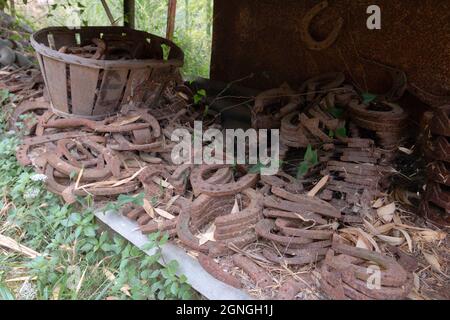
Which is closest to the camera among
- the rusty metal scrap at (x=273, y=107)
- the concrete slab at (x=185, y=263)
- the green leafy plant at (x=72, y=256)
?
the concrete slab at (x=185, y=263)

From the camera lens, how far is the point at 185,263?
2.22 metres

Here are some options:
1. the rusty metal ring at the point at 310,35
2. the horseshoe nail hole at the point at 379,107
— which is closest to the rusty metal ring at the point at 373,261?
the horseshoe nail hole at the point at 379,107

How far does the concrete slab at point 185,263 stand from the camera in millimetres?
2025

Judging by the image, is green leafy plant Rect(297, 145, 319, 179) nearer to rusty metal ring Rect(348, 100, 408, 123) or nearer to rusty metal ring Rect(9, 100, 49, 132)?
rusty metal ring Rect(348, 100, 408, 123)

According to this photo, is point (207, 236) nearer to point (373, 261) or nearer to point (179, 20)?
point (373, 261)

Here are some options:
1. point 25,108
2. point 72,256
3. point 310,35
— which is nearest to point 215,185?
point 72,256

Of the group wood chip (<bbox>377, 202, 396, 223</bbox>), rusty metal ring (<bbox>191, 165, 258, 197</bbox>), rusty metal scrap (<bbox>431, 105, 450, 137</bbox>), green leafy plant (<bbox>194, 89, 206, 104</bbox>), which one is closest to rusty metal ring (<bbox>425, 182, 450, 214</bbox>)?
wood chip (<bbox>377, 202, 396, 223</bbox>)

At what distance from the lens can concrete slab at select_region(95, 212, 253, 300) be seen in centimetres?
203

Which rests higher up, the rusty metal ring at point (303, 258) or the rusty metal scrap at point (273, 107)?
the rusty metal scrap at point (273, 107)

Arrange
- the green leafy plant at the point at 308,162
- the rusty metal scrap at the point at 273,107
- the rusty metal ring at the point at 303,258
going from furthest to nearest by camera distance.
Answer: the rusty metal scrap at the point at 273,107 < the green leafy plant at the point at 308,162 < the rusty metal ring at the point at 303,258

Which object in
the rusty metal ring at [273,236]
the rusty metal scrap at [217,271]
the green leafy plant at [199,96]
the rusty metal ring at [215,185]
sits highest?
the green leafy plant at [199,96]

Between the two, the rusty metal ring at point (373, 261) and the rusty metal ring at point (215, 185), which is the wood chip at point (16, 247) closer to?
the rusty metal ring at point (215, 185)
